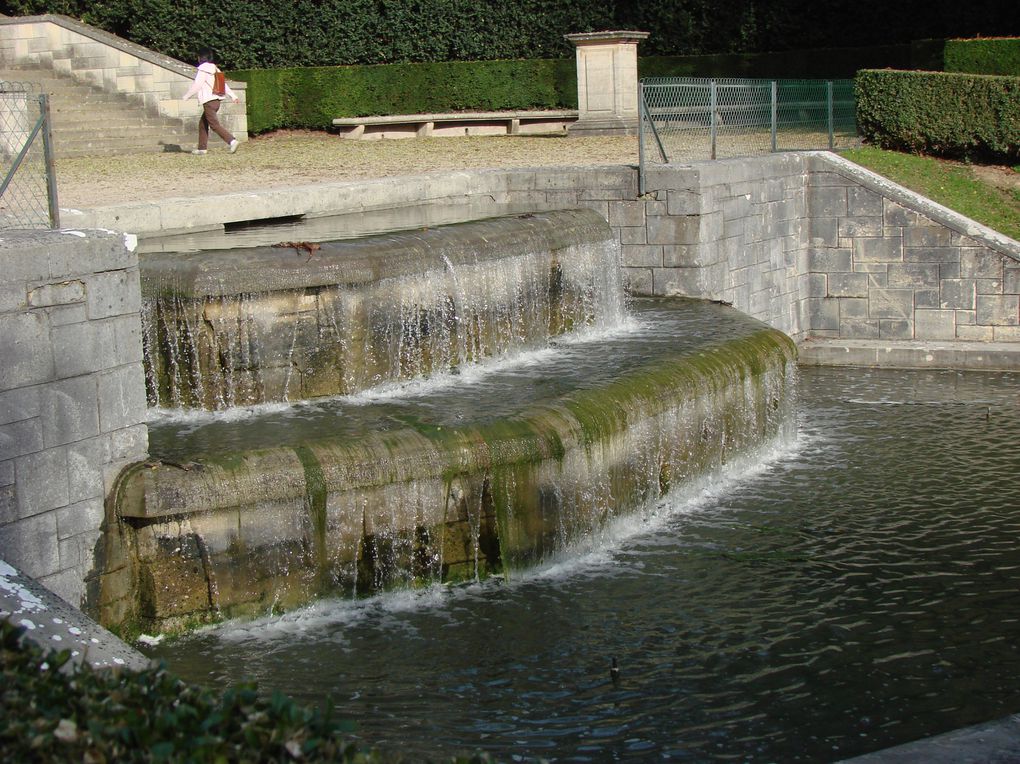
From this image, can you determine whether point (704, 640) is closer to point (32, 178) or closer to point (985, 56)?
point (32, 178)

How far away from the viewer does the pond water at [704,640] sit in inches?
214

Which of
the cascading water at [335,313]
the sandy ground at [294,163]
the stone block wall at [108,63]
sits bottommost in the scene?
the cascading water at [335,313]

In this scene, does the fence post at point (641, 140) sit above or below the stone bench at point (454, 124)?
below

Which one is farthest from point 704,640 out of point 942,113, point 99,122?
point 99,122

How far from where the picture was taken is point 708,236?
39.4 feet

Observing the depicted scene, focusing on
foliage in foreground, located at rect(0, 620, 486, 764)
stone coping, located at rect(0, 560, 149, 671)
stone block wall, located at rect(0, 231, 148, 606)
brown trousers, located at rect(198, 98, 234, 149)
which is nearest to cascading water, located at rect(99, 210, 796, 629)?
stone block wall, located at rect(0, 231, 148, 606)

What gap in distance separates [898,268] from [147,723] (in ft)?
38.9

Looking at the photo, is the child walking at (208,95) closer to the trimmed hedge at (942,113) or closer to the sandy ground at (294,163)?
the sandy ground at (294,163)

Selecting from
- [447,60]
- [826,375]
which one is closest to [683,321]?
[826,375]

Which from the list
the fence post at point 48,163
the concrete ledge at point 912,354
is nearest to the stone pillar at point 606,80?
the concrete ledge at point 912,354

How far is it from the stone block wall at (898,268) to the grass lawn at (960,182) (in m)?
0.61

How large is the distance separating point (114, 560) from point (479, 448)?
1987 mm

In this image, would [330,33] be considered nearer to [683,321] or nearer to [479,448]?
[683,321]

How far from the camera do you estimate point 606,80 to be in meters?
18.8
